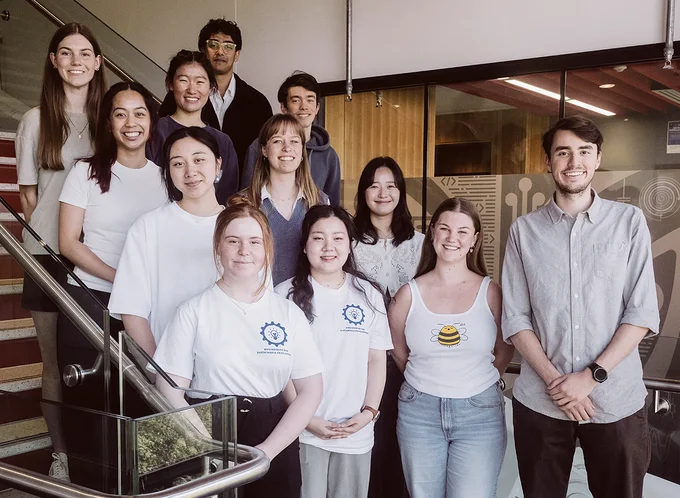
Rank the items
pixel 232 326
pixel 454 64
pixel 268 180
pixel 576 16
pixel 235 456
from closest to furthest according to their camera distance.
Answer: pixel 235 456, pixel 232 326, pixel 268 180, pixel 576 16, pixel 454 64

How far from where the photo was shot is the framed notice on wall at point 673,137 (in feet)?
15.2

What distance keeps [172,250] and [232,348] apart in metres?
0.49

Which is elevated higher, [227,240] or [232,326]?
[227,240]

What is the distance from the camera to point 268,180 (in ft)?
10.2

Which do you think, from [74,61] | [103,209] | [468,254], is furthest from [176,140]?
[468,254]

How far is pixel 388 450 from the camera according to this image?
307 centimetres

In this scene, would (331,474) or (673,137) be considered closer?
(331,474)

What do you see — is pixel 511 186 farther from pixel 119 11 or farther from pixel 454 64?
pixel 119 11

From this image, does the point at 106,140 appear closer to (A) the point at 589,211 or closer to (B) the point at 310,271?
(B) the point at 310,271

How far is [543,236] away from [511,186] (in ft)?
8.71

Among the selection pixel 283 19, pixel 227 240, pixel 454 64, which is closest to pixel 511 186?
pixel 454 64

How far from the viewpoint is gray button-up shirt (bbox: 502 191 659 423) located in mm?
2537

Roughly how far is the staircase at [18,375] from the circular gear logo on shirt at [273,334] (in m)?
0.70

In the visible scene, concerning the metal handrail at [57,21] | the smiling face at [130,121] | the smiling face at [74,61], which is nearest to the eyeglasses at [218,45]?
the metal handrail at [57,21]
